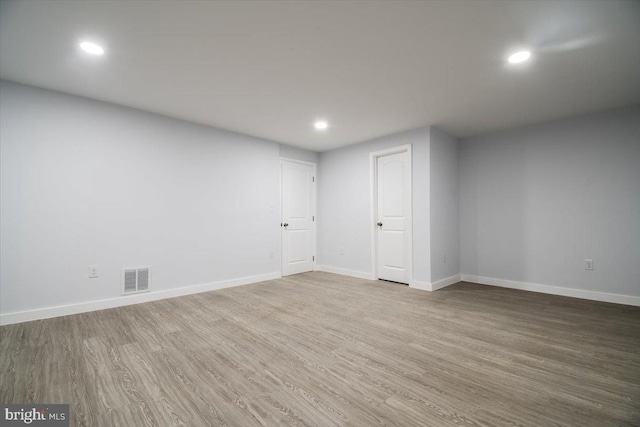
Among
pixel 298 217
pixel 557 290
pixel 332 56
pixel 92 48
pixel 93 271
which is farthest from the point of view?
pixel 298 217

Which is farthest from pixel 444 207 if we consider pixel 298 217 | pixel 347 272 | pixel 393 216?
pixel 298 217

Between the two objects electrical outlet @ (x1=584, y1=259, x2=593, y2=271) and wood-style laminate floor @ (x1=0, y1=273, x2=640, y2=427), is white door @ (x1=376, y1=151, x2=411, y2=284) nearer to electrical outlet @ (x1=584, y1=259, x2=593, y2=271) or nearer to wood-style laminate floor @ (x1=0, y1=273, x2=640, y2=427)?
wood-style laminate floor @ (x1=0, y1=273, x2=640, y2=427)

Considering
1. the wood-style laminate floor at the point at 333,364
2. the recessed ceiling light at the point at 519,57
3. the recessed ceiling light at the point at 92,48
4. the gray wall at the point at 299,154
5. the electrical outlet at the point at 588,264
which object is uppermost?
the recessed ceiling light at the point at 92,48

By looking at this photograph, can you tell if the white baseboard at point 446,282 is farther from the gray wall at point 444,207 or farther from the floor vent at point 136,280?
the floor vent at point 136,280

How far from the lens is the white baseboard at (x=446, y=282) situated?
417 centimetres

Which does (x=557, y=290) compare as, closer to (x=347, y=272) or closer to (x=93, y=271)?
(x=347, y=272)

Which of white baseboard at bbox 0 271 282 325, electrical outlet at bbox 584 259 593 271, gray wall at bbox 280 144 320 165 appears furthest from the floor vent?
electrical outlet at bbox 584 259 593 271

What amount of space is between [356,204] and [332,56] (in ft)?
10.2

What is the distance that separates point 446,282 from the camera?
14.6ft

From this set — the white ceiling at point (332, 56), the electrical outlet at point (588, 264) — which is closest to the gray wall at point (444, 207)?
the white ceiling at point (332, 56)

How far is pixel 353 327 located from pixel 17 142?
397cm

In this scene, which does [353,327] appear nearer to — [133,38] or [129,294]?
[129,294]

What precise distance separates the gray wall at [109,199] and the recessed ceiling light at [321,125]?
4.20 feet

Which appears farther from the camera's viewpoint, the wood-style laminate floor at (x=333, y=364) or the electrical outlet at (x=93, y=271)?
the electrical outlet at (x=93, y=271)
